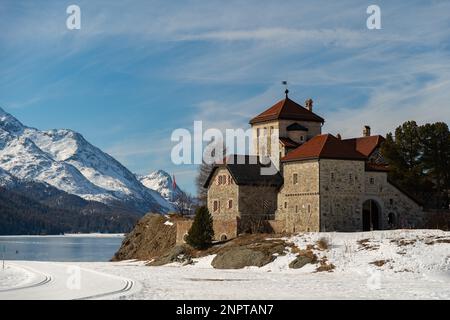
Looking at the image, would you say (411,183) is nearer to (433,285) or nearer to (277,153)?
(277,153)

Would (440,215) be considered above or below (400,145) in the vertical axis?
below

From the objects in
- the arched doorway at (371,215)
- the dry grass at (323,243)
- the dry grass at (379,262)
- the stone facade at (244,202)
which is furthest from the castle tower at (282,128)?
the dry grass at (379,262)

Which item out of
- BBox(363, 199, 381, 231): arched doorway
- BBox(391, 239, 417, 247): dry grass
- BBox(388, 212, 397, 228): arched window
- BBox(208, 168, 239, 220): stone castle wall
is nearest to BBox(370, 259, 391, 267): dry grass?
BBox(391, 239, 417, 247): dry grass

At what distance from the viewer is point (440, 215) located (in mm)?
66375

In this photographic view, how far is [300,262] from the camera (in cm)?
5031

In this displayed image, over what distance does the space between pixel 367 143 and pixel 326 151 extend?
18127mm

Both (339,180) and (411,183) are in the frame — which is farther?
(411,183)

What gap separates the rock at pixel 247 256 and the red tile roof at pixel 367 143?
24815 millimetres

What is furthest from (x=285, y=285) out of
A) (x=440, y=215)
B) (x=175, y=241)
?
(x=175, y=241)

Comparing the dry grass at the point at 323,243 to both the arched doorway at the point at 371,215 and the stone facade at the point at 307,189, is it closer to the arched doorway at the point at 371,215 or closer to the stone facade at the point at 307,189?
the stone facade at the point at 307,189

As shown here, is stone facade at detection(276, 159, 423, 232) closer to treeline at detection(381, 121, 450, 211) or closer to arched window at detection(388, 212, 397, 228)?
arched window at detection(388, 212, 397, 228)

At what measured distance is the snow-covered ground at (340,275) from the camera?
3384 cm

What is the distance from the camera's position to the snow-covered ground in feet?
111

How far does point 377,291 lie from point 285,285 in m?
5.76
